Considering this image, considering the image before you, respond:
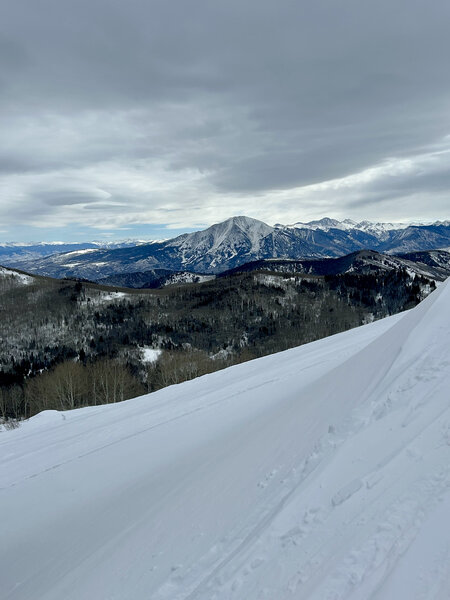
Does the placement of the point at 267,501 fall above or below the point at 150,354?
above

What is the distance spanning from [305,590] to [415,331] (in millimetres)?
10193

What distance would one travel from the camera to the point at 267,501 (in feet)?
22.5

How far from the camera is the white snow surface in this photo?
15.3 feet

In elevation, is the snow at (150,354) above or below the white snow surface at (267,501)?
below

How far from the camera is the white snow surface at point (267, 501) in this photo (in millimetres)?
4660

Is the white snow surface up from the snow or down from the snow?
up

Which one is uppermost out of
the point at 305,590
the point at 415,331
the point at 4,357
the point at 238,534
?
the point at 415,331

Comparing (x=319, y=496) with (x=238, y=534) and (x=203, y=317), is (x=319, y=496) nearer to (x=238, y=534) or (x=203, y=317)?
(x=238, y=534)

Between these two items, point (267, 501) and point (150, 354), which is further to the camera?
point (150, 354)

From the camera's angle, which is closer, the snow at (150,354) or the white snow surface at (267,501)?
the white snow surface at (267,501)

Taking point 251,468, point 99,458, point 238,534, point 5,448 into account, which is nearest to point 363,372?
point 251,468

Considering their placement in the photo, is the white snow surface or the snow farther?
the snow

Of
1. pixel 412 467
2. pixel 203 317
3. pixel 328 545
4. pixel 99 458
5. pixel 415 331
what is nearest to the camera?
pixel 328 545

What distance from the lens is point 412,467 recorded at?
573cm
